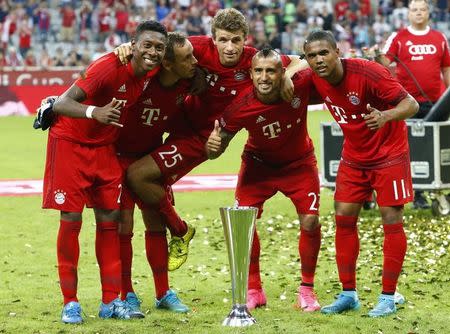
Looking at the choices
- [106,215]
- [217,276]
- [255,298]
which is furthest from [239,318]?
[217,276]

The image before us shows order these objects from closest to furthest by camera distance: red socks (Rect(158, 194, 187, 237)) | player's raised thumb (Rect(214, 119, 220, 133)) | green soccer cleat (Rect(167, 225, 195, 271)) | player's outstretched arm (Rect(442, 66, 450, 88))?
player's raised thumb (Rect(214, 119, 220, 133))
red socks (Rect(158, 194, 187, 237))
green soccer cleat (Rect(167, 225, 195, 271))
player's outstretched arm (Rect(442, 66, 450, 88))

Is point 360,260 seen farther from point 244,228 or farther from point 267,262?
point 244,228

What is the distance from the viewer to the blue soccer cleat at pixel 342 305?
7332 millimetres

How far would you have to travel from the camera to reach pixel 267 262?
31.3ft

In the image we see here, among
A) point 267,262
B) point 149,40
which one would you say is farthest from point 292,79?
point 267,262

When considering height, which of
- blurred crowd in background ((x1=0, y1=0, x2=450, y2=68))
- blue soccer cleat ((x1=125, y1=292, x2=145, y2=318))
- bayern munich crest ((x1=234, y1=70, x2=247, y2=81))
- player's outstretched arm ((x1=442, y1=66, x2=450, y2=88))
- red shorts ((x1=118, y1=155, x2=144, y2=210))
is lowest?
blue soccer cleat ((x1=125, y1=292, x2=145, y2=318))

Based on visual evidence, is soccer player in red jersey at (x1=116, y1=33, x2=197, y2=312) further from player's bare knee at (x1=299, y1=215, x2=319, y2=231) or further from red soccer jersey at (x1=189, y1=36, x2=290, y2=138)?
player's bare knee at (x1=299, y1=215, x2=319, y2=231)

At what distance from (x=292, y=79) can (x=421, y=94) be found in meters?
5.08

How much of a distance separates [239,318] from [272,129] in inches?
54.4

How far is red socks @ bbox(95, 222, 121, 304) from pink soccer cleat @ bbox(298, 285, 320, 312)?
127cm

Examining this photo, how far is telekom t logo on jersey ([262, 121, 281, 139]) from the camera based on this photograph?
746cm

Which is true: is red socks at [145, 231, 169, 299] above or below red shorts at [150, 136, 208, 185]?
below

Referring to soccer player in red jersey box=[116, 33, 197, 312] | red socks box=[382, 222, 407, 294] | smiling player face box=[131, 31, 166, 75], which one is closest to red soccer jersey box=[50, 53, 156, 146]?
smiling player face box=[131, 31, 166, 75]

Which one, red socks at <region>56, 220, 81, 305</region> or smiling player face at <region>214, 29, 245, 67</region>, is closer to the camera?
red socks at <region>56, 220, 81, 305</region>
